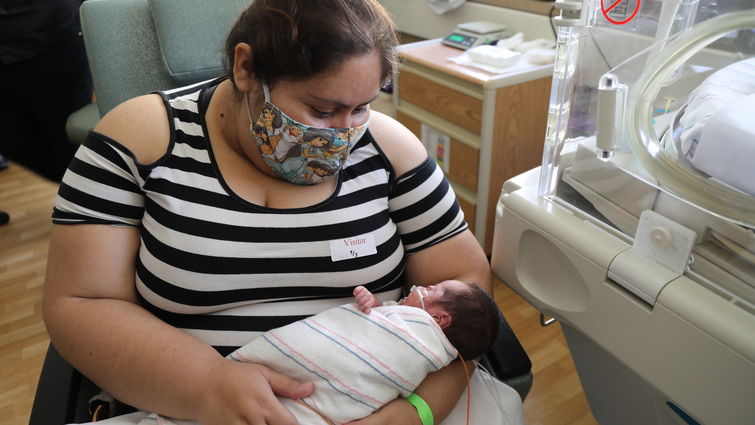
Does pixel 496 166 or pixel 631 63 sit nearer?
pixel 631 63

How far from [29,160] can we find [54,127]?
0.35 metres

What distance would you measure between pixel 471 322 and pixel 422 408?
0.54 ft

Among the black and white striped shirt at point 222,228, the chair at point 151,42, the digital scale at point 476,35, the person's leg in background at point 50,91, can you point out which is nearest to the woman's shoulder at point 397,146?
the black and white striped shirt at point 222,228

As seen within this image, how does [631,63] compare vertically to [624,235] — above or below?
above

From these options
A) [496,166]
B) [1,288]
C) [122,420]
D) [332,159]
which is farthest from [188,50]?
[1,288]

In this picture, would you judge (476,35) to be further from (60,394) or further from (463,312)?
(60,394)

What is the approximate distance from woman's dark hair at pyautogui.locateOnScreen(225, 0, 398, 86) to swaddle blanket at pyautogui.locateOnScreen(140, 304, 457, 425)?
41cm

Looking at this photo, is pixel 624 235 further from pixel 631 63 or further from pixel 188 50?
pixel 188 50

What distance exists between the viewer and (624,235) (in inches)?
30.8

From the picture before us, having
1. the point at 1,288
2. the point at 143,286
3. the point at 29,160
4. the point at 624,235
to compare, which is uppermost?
the point at 624,235

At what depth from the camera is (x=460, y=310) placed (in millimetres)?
957

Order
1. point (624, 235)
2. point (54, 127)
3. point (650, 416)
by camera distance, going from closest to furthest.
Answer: point (624, 235) → point (650, 416) → point (54, 127)

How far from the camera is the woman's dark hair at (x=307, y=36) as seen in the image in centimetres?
79

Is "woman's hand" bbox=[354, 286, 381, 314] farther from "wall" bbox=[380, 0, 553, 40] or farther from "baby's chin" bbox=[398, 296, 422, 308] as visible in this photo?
"wall" bbox=[380, 0, 553, 40]
